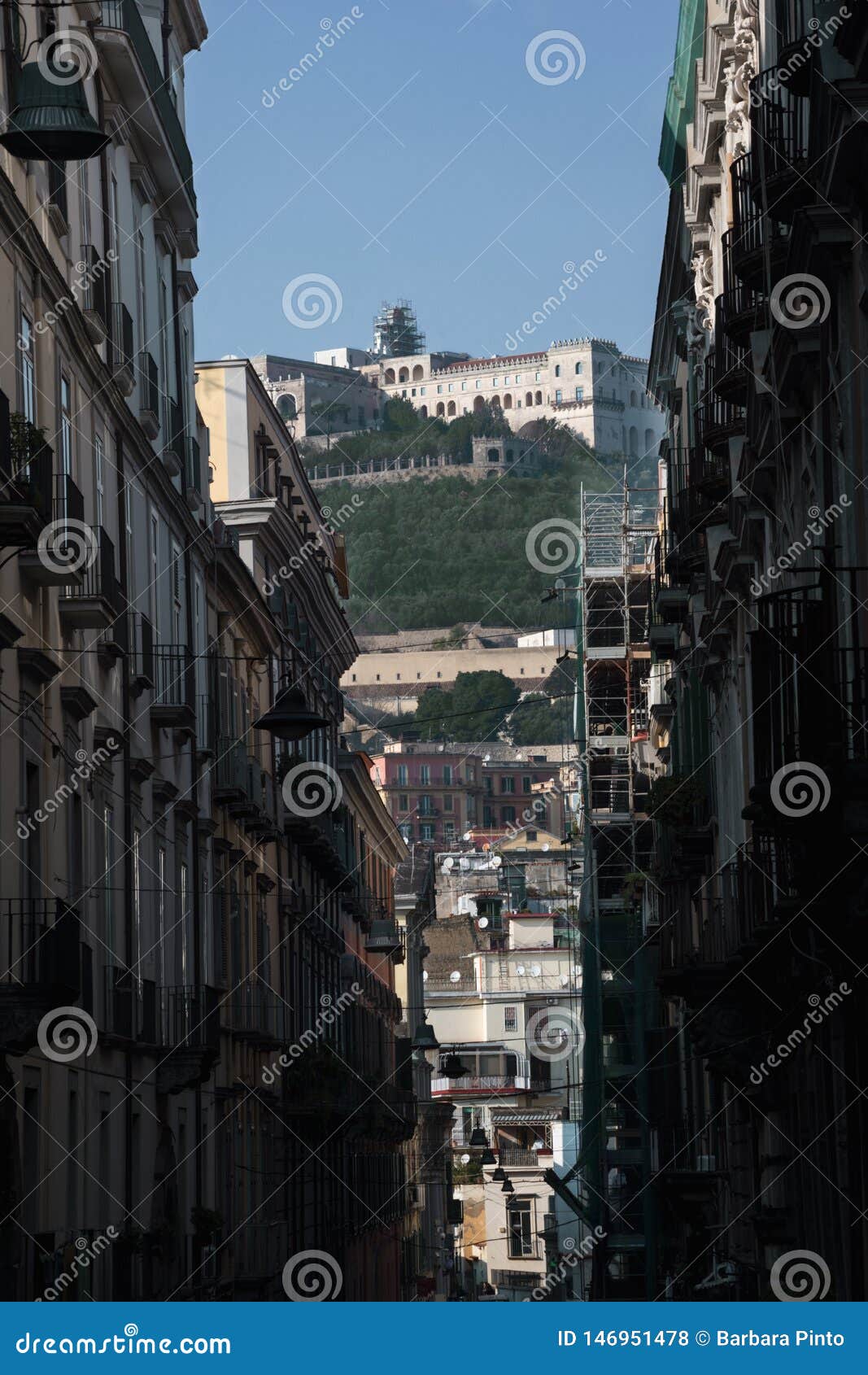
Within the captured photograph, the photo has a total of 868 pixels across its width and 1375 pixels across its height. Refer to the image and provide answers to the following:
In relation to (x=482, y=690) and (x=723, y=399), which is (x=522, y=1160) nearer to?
(x=723, y=399)

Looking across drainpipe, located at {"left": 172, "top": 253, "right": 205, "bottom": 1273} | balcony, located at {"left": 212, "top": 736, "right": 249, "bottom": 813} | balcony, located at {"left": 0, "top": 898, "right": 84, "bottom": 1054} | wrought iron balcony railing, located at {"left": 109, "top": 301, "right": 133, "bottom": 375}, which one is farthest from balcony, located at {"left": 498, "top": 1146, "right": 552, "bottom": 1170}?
balcony, located at {"left": 0, "top": 898, "right": 84, "bottom": 1054}

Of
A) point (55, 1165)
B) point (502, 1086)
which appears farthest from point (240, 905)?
point (502, 1086)

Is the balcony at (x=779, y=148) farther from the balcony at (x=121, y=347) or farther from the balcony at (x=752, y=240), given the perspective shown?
the balcony at (x=121, y=347)

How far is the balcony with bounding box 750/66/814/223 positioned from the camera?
17.3m

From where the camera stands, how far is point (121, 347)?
26.7 metres

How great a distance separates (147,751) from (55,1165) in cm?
804

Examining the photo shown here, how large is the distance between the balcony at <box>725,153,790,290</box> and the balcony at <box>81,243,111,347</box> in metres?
6.54

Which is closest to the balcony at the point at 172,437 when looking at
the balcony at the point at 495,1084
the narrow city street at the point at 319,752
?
the narrow city street at the point at 319,752

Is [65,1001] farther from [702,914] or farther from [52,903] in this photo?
[702,914]

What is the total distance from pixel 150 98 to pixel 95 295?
4.23 meters

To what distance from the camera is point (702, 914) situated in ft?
96.0

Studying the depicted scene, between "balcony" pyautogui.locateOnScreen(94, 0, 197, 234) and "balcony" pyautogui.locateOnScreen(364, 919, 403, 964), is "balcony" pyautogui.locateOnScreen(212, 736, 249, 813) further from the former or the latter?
"balcony" pyautogui.locateOnScreen(364, 919, 403, 964)

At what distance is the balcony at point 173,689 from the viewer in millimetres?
28047

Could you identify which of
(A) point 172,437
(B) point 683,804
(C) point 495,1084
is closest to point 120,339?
(A) point 172,437
